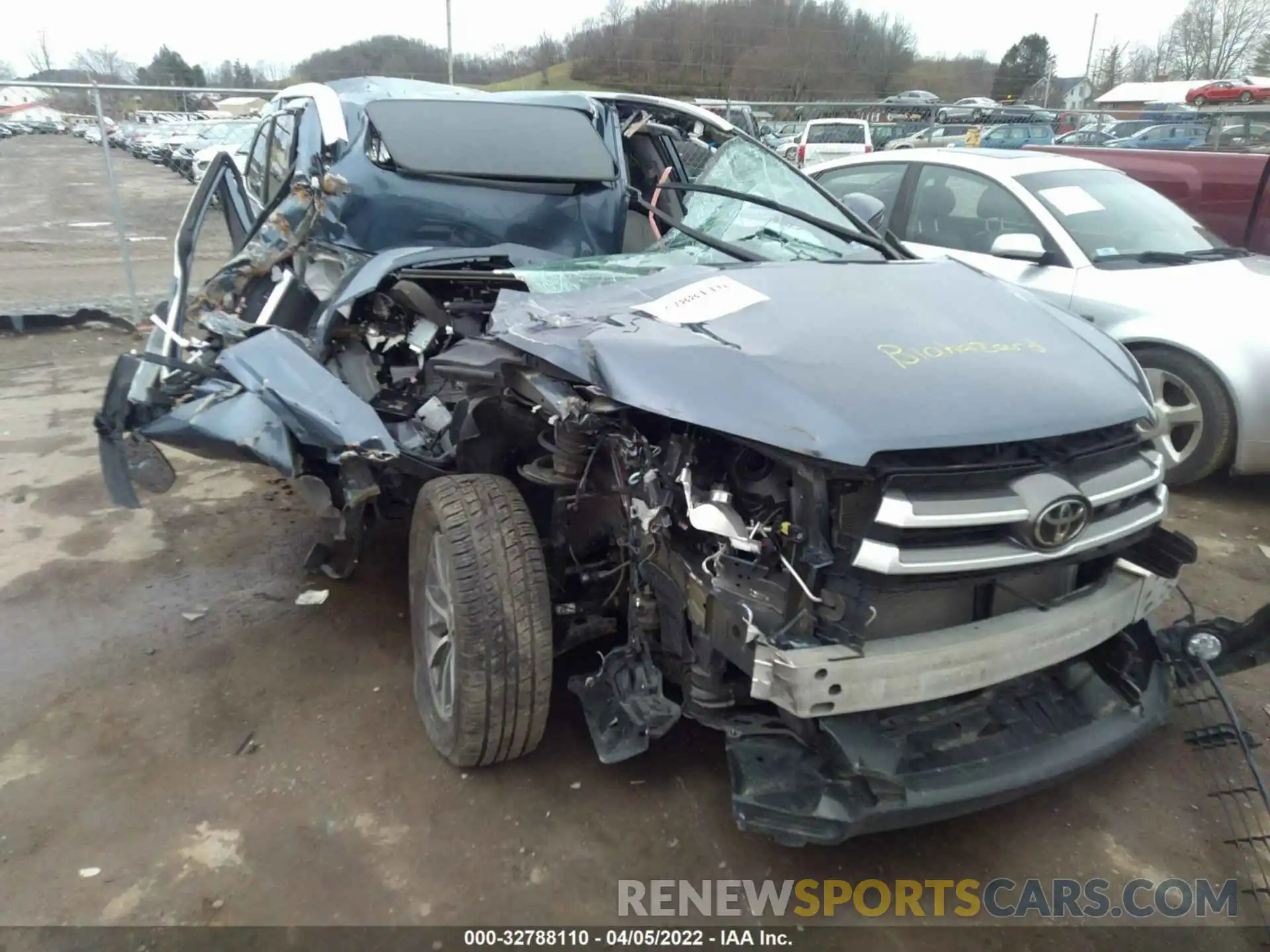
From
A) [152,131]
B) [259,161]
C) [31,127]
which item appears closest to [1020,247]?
[259,161]

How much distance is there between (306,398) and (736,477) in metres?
1.52

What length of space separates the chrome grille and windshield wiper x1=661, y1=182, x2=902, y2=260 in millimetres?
1581

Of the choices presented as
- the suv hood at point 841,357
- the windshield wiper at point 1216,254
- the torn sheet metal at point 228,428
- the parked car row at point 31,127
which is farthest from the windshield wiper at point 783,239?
the parked car row at point 31,127

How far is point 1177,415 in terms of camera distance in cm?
475

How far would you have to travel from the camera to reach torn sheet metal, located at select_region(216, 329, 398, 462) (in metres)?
2.72

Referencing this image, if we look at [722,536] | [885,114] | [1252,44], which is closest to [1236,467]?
[722,536]

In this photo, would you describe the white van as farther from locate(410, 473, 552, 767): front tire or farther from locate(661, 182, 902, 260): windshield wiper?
locate(410, 473, 552, 767): front tire

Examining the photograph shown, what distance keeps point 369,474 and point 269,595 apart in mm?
1358

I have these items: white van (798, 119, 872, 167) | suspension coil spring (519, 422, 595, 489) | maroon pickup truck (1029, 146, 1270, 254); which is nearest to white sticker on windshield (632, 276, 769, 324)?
suspension coil spring (519, 422, 595, 489)

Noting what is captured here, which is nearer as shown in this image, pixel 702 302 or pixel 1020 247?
pixel 702 302

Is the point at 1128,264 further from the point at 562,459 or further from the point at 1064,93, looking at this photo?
the point at 1064,93

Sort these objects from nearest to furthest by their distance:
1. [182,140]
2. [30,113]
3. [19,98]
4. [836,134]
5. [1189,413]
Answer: [1189,413], [19,98], [30,113], [836,134], [182,140]

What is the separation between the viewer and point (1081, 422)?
207 cm

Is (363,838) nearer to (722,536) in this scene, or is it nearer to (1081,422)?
(722,536)
